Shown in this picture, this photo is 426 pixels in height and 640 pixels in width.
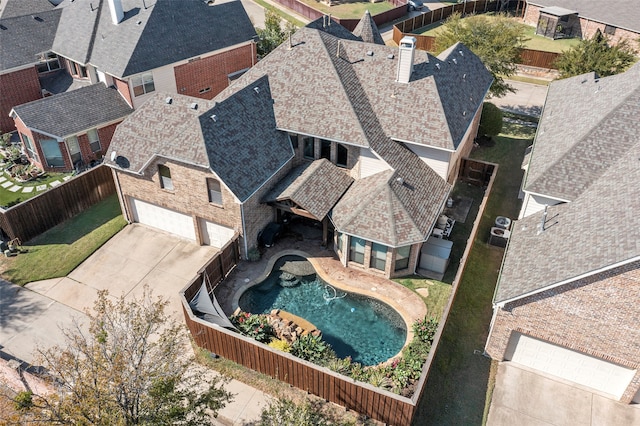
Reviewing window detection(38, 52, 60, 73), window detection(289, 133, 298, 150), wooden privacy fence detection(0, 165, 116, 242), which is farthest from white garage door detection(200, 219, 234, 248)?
window detection(38, 52, 60, 73)

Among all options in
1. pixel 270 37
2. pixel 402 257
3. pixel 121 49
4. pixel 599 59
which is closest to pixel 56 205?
pixel 121 49

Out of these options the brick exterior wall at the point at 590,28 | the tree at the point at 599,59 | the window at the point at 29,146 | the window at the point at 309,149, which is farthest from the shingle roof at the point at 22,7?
the brick exterior wall at the point at 590,28

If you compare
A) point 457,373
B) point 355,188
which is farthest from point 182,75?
point 457,373

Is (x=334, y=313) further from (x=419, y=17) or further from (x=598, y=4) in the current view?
(x=598, y=4)

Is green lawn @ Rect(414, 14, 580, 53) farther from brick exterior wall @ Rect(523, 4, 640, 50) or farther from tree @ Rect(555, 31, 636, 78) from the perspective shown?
tree @ Rect(555, 31, 636, 78)

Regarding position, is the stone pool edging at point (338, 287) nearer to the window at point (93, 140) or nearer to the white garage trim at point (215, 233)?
the white garage trim at point (215, 233)
